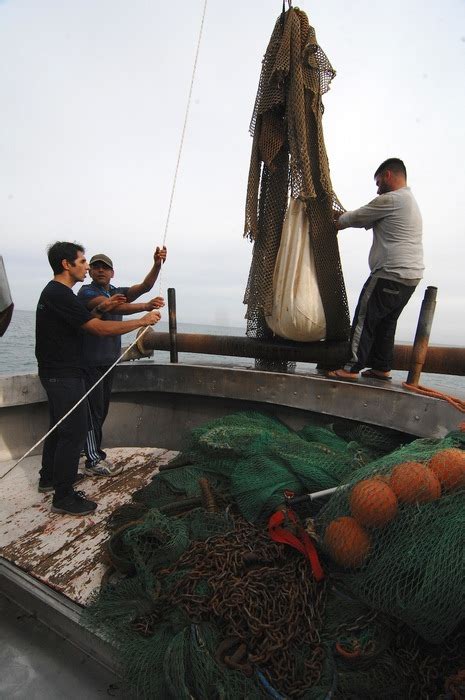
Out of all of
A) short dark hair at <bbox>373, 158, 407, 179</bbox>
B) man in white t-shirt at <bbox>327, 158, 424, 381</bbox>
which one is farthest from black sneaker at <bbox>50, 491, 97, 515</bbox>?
short dark hair at <bbox>373, 158, 407, 179</bbox>

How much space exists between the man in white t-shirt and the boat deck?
198 centimetres

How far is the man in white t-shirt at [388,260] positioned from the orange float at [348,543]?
5.97ft

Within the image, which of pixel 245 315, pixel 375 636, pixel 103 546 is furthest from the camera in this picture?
pixel 245 315

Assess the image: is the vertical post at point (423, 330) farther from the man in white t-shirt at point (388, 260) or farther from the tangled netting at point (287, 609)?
the tangled netting at point (287, 609)

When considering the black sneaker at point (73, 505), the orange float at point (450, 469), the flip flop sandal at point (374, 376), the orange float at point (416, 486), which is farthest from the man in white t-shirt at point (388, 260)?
the black sneaker at point (73, 505)

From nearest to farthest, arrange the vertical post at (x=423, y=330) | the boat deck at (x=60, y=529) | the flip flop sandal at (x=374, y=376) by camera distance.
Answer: the boat deck at (x=60, y=529) → the vertical post at (x=423, y=330) → the flip flop sandal at (x=374, y=376)

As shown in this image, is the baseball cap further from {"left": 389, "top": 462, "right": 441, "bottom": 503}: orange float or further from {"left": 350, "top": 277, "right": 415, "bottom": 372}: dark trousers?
{"left": 389, "top": 462, "right": 441, "bottom": 503}: orange float

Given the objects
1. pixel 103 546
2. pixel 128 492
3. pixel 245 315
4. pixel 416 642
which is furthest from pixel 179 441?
pixel 416 642

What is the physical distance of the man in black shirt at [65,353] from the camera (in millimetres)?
2520

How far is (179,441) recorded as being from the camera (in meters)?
3.81

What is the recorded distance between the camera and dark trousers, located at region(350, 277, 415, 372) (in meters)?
3.24

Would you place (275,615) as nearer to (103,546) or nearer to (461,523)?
(461,523)

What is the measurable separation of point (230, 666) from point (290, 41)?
4.21 metres

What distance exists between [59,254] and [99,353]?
937 millimetres
